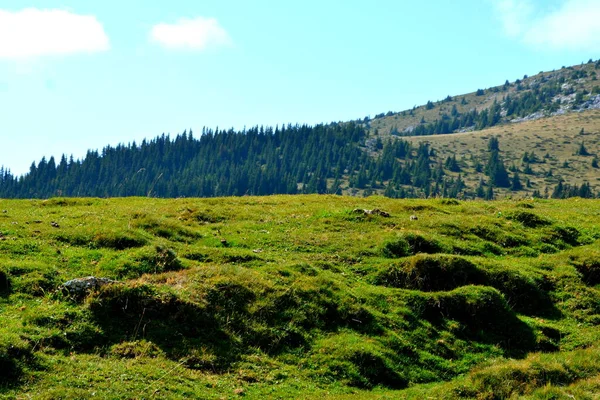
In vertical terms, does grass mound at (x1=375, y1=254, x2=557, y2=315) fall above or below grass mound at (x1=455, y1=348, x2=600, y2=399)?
above

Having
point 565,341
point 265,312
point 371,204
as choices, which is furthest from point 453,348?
point 371,204

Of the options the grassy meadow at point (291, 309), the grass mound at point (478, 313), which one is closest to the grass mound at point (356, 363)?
the grassy meadow at point (291, 309)

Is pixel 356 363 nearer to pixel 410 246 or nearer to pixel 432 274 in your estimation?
pixel 432 274

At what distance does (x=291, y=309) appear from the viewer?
18.4m

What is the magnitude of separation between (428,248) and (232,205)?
13277mm

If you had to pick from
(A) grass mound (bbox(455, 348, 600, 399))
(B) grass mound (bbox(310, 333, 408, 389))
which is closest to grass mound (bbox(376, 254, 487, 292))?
(B) grass mound (bbox(310, 333, 408, 389))

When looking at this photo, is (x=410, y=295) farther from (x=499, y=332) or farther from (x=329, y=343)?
(x=329, y=343)

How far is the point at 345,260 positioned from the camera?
24281 mm

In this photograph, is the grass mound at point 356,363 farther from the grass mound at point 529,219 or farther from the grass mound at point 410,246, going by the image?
the grass mound at point 529,219


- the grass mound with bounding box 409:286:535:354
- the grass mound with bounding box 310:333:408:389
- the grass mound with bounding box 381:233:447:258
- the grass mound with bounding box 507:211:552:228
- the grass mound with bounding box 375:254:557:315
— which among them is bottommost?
the grass mound with bounding box 310:333:408:389

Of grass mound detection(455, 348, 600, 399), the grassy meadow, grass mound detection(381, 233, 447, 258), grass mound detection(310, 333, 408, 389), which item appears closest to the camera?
the grassy meadow

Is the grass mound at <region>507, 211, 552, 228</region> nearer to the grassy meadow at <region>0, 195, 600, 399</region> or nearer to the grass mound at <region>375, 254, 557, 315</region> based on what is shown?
the grassy meadow at <region>0, 195, 600, 399</region>

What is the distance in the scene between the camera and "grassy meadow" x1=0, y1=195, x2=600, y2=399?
1430 centimetres

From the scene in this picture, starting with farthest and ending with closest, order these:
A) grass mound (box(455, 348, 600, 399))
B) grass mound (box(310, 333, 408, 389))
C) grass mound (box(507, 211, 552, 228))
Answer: grass mound (box(507, 211, 552, 228)), grass mound (box(310, 333, 408, 389)), grass mound (box(455, 348, 600, 399))
